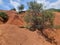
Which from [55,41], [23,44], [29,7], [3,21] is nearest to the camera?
[23,44]

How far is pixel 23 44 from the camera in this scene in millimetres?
17969

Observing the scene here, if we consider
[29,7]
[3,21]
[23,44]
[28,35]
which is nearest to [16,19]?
[3,21]

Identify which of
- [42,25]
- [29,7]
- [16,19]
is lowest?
[16,19]

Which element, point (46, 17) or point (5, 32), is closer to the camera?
point (5, 32)

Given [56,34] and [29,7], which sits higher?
[29,7]

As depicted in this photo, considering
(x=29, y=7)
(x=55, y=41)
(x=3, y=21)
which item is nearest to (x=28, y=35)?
(x=55, y=41)

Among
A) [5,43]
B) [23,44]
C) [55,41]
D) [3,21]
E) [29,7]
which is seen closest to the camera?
[5,43]

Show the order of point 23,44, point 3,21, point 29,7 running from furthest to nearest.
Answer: point 3,21
point 29,7
point 23,44

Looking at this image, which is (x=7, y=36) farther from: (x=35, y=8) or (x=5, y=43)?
(x=35, y=8)

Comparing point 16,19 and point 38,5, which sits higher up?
point 38,5

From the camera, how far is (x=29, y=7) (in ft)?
94.0

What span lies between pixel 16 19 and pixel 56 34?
15557 millimetres

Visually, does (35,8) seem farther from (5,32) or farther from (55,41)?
(5,32)

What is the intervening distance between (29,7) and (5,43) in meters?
12.6
